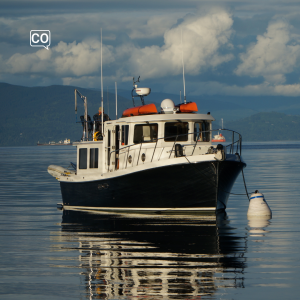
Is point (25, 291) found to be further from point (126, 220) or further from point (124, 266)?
point (126, 220)

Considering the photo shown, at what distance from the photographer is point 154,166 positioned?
18875 millimetres

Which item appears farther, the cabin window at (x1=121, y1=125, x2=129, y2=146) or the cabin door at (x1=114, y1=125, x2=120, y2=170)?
the cabin door at (x1=114, y1=125, x2=120, y2=170)

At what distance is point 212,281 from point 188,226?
22.7 ft

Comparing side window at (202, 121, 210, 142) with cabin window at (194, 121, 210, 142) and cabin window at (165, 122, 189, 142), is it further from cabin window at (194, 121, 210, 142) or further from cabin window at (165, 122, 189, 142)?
cabin window at (165, 122, 189, 142)

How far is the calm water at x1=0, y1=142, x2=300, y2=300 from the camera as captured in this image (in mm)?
10227

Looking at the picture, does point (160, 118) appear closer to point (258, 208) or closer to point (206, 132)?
point (206, 132)

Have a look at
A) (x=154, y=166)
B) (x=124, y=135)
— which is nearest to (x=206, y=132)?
(x=124, y=135)

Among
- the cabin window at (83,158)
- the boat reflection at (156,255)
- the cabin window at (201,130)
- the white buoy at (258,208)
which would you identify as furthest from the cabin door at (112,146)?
the white buoy at (258,208)

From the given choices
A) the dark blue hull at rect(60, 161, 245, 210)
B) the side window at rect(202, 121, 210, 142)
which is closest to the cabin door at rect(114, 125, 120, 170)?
the dark blue hull at rect(60, 161, 245, 210)

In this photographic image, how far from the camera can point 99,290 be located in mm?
10242

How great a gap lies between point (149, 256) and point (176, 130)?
8.42m

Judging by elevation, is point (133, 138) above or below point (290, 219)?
above

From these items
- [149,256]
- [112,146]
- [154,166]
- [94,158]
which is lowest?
[149,256]

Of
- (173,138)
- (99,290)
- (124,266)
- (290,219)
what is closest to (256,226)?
(290,219)
